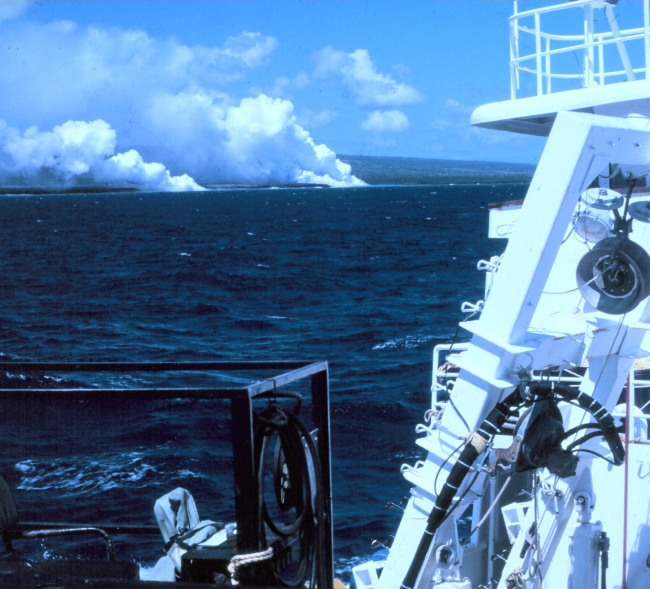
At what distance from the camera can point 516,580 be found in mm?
7918

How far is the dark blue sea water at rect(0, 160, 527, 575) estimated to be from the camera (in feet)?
57.2

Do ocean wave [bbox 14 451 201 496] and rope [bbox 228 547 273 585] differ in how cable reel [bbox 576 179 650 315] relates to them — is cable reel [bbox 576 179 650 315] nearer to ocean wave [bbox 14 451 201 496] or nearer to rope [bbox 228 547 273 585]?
rope [bbox 228 547 273 585]

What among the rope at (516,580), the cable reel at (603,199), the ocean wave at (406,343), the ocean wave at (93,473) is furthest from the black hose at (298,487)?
the ocean wave at (406,343)

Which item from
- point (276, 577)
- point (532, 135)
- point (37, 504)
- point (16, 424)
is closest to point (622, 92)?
point (532, 135)

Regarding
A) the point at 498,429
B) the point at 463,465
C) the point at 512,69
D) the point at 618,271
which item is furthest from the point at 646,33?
the point at 463,465

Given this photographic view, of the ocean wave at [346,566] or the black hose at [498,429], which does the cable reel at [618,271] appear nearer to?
the black hose at [498,429]

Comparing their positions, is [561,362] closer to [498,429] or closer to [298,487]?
[498,429]

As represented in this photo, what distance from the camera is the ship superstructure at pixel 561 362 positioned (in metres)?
6.18

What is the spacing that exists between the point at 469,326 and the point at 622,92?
8.03 feet

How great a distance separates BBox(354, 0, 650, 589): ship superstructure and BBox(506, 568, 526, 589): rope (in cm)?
4

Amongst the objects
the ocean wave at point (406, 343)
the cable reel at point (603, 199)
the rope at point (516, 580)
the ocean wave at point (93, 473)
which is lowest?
the ocean wave at point (93, 473)

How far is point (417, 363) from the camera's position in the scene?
30.1 meters

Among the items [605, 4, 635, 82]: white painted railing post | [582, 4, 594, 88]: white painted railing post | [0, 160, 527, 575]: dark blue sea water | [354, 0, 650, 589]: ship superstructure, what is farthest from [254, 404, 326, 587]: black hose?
[0, 160, 527, 575]: dark blue sea water

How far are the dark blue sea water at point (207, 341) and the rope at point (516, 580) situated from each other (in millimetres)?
6608
